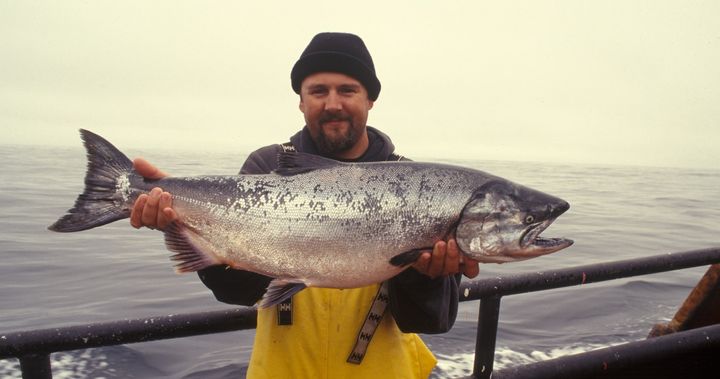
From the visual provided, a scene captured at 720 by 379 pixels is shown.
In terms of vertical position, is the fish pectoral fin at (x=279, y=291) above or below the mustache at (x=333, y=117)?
below

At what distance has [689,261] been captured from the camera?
3.72m

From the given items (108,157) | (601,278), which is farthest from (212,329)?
(601,278)

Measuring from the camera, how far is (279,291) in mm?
2791

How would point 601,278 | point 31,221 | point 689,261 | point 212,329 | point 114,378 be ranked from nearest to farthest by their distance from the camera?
point 212,329, point 601,278, point 689,261, point 114,378, point 31,221

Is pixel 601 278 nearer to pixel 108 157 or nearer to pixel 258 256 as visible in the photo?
pixel 258 256

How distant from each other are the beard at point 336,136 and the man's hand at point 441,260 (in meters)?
1.06

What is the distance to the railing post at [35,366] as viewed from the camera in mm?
2156

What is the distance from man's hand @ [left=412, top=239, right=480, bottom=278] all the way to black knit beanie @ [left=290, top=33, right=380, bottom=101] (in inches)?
56.5

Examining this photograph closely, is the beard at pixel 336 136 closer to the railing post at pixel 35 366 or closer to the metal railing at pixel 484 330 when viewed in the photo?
the metal railing at pixel 484 330

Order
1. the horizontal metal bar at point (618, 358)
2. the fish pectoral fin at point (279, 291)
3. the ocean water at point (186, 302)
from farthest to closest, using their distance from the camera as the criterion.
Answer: the ocean water at point (186, 302) → the horizontal metal bar at point (618, 358) → the fish pectoral fin at point (279, 291)

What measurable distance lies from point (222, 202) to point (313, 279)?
0.74 meters

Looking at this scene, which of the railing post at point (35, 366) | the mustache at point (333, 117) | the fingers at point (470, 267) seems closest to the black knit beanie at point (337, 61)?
the mustache at point (333, 117)

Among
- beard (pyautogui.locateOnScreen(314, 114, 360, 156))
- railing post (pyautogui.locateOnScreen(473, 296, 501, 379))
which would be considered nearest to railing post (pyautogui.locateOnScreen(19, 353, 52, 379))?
beard (pyautogui.locateOnScreen(314, 114, 360, 156))

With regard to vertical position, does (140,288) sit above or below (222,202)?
below
